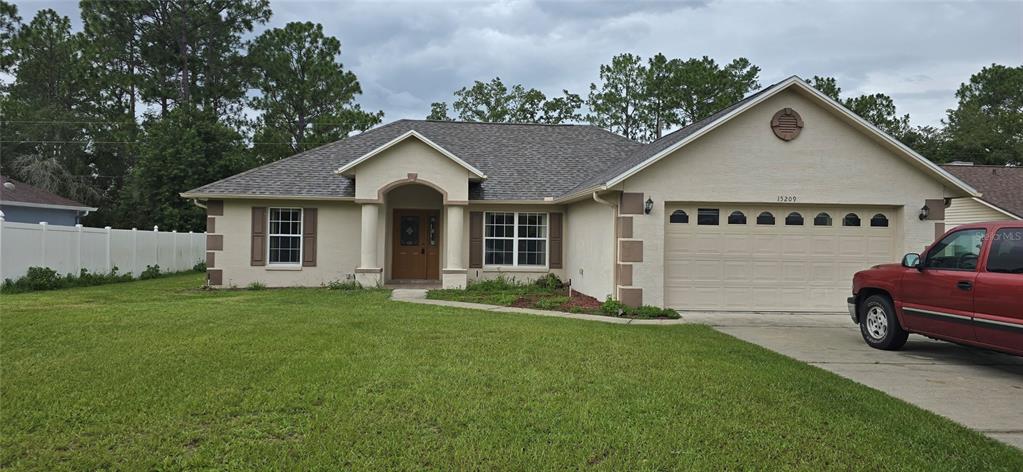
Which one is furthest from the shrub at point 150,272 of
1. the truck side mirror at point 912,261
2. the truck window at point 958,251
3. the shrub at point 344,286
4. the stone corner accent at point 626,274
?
the truck window at point 958,251

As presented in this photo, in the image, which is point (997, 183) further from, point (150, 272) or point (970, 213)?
point (150, 272)

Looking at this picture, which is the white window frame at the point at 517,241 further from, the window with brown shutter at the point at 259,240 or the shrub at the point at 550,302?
the window with brown shutter at the point at 259,240

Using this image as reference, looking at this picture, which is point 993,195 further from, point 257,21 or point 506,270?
point 257,21

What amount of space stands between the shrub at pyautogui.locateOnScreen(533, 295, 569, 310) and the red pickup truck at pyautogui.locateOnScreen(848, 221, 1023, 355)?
5.73 m

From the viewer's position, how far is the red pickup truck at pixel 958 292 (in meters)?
6.37

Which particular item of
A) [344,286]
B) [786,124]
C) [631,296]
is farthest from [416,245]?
[786,124]

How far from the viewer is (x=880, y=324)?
8.34m

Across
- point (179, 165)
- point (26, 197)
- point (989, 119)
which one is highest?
point (989, 119)

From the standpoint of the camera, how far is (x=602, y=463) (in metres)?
3.84

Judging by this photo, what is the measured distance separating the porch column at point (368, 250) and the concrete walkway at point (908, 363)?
482 cm

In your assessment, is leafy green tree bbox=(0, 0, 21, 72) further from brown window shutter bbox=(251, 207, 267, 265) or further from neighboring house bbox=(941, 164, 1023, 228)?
neighboring house bbox=(941, 164, 1023, 228)

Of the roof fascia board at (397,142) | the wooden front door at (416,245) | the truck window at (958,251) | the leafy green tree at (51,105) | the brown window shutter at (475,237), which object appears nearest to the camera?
the truck window at (958,251)

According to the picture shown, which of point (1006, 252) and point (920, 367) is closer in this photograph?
point (1006, 252)

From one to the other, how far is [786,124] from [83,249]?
18427mm
